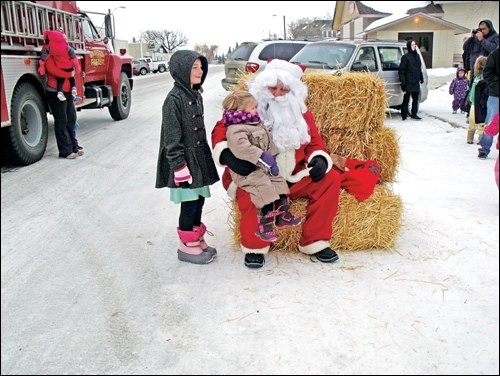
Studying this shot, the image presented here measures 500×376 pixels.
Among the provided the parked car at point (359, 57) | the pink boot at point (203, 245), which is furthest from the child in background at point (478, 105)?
the parked car at point (359, 57)

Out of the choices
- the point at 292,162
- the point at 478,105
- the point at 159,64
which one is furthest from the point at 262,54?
the point at 292,162

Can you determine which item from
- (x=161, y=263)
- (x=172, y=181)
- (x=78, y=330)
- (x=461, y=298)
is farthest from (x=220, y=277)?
(x=461, y=298)

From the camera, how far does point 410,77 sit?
9.88 metres

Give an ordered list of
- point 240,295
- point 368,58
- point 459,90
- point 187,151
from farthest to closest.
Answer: point 459,90, point 368,58, point 187,151, point 240,295

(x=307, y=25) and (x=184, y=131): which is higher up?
(x=307, y=25)

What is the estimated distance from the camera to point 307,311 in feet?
8.86

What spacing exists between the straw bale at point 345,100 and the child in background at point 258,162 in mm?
850

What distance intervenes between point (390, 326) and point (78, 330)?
5.19ft

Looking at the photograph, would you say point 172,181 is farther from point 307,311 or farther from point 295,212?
point 307,311

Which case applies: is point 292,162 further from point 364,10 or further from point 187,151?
point 364,10

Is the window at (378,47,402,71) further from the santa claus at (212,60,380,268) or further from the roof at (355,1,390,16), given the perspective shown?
the roof at (355,1,390,16)

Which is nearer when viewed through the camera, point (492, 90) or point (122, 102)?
point (492, 90)

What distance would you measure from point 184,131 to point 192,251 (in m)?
0.83

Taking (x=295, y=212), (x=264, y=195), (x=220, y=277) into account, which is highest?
(x=264, y=195)
